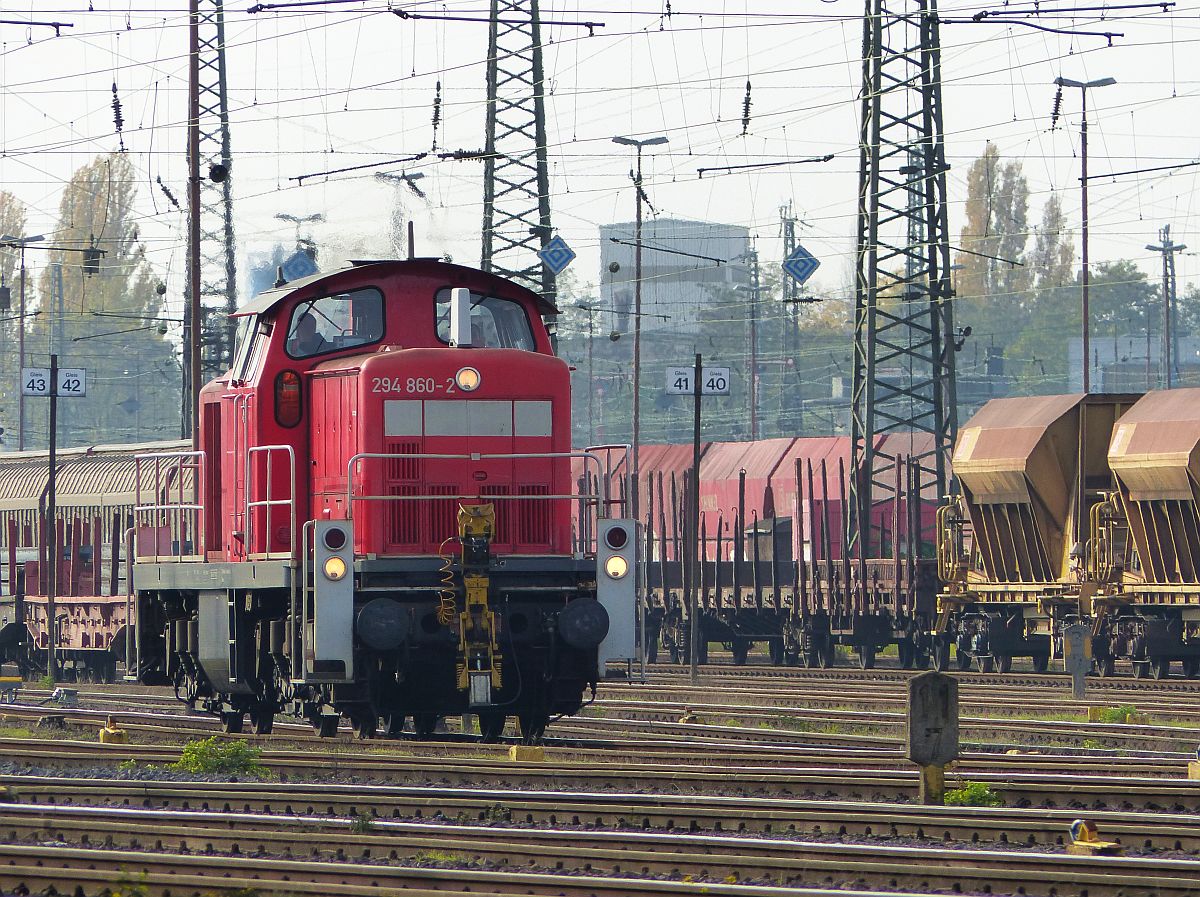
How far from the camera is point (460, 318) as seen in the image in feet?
48.1

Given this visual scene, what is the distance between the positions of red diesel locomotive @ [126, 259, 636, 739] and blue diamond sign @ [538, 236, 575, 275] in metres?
24.1

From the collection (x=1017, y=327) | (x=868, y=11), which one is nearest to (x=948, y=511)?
(x=868, y=11)

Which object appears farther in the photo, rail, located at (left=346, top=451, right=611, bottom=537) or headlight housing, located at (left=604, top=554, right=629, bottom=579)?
headlight housing, located at (left=604, top=554, right=629, bottom=579)

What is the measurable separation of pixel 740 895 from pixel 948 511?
22.4 metres

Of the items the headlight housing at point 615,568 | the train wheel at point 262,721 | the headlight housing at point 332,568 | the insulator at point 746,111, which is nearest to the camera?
the headlight housing at point 332,568

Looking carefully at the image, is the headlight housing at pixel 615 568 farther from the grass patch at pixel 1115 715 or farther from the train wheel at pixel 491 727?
the grass patch at pixel 1115 715

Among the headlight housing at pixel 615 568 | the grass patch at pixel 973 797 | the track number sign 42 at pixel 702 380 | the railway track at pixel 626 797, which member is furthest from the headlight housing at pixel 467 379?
the track number sign 42 at pixel 702 380

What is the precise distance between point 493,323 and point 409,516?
1790 mm

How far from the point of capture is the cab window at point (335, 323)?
15000 millimetres

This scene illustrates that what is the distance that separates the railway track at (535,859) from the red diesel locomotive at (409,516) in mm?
3581

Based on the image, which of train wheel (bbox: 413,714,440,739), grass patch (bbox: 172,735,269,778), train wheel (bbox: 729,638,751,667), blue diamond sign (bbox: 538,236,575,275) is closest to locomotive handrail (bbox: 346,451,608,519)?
grass patch (bbox: 172,735,269,778)

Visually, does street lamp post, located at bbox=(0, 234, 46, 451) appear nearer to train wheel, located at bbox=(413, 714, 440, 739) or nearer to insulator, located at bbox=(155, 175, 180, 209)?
A: insulator, located at bbox=(155, 175, 180, 209)

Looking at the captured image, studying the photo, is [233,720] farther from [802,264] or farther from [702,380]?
[802,264]

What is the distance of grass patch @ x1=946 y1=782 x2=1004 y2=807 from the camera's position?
11.0 metres
